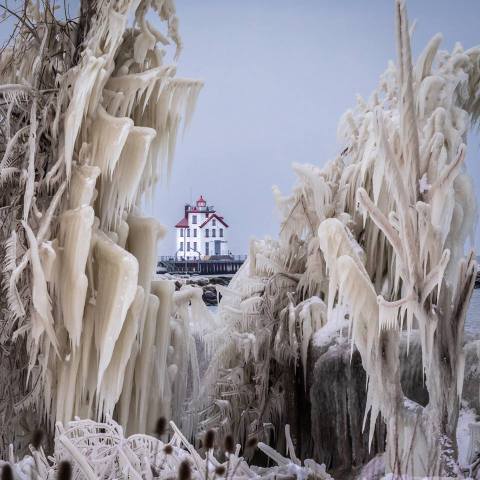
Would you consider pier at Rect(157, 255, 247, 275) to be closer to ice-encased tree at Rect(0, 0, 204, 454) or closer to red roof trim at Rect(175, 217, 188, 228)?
red roof trim at Rect(175, 217, 188, 228)

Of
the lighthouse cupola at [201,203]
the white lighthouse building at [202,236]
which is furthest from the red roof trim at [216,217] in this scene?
the lighthouse cupola at [201,203]

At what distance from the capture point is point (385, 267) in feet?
10.3

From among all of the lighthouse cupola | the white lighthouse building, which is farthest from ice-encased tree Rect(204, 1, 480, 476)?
the lighthouse cupola

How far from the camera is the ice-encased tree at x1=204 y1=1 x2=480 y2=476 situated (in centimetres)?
162

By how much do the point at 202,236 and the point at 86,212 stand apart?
11.7 ft

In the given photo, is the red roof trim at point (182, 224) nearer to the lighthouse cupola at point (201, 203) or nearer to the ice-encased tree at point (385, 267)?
the lighthouse cupola at point (201, 203)

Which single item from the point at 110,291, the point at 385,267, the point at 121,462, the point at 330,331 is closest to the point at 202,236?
the point at 385,267

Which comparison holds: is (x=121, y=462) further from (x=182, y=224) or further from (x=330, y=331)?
(x=182, y=224)

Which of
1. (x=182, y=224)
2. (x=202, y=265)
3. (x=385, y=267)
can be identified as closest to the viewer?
(x=385, y=267)

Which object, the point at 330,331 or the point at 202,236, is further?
the point at 202,236

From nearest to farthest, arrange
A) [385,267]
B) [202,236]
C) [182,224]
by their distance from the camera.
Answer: [385,267] → [202,236] → [182,224]

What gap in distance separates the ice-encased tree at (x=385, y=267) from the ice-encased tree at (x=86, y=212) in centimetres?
78

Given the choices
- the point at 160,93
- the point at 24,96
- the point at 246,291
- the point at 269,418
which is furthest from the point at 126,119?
the point at 269,418

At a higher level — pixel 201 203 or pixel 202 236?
pixel 201 203
